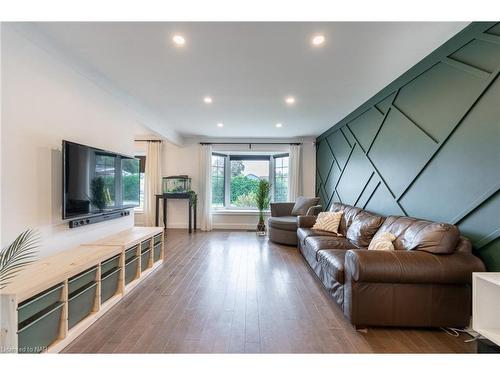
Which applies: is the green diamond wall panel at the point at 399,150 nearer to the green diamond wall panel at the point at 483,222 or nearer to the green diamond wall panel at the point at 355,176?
the green diamond wall panel at the point at 355,176

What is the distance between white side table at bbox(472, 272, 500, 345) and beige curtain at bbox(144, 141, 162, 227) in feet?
19.8

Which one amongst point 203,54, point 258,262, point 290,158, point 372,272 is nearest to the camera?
point 372,272

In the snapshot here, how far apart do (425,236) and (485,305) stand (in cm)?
57

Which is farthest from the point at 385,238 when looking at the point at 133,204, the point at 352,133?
the point at 133,204

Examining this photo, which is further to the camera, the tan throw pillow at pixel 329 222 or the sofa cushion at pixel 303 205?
the sofa cushion at pixel 303 205

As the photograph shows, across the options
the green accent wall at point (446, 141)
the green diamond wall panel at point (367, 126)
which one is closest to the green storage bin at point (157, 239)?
the green accent wall at point (446, 141)

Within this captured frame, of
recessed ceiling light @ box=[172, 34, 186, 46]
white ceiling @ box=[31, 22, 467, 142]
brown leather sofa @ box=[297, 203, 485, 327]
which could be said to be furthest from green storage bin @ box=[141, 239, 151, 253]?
brown leather sofa @ box=[297, 203, 485, 327]

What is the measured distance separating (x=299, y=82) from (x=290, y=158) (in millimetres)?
3354

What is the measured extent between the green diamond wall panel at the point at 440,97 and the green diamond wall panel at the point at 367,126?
602 mm

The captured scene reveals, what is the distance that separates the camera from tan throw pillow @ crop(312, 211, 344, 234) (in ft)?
12.1

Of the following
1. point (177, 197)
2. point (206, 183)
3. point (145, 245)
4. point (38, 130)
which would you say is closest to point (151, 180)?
point (177, 197)

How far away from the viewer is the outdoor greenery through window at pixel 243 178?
660cm
